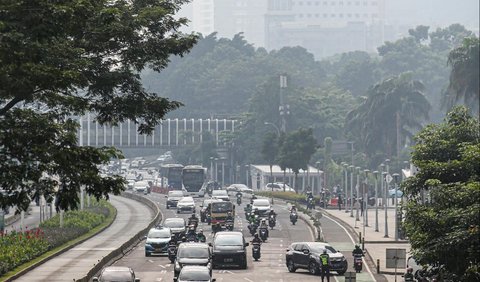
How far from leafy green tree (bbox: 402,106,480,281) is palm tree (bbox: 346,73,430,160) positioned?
→ 133990 millimetres

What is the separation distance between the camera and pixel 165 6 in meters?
56.1

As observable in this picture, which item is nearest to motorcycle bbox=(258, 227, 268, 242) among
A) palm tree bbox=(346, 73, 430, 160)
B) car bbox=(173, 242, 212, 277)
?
car bbox=(173, 242, 212, 277)

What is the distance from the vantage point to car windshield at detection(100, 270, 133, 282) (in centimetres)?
5388

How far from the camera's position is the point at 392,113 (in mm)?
195375

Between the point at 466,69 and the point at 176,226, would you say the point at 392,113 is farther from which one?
the point at 176,226

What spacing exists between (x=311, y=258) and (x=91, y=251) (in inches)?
684

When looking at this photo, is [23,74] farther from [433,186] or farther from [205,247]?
[205,247]

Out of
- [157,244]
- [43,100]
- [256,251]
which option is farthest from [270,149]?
[43,100]

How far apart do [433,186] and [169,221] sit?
127ft

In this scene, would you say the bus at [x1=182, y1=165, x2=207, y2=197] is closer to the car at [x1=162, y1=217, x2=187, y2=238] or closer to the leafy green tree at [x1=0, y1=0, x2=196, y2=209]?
the car at [x1=162, y1=217, x2=187, y2=238]

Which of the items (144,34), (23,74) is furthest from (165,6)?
(23,74)

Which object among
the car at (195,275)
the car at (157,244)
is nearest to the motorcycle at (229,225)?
the car at (157,244)

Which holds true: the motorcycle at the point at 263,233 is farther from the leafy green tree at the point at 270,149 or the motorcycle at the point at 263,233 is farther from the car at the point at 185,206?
the leafy green tree at the point at 270,149

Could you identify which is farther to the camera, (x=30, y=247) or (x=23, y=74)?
(x=30, y=247)
